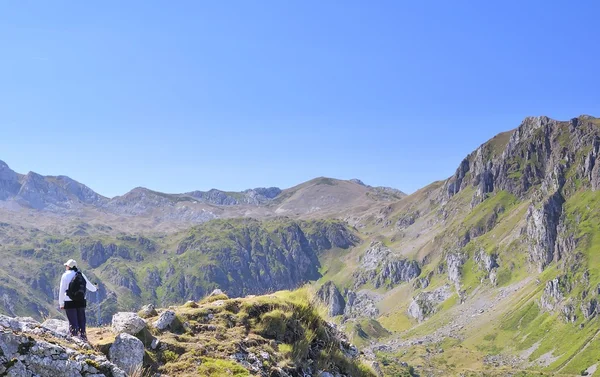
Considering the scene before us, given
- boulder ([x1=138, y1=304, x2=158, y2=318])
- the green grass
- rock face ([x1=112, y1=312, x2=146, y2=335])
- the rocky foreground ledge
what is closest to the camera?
the rocky foreground ledge

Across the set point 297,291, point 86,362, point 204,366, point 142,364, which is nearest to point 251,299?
point 297,291

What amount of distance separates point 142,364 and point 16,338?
11.5 ft

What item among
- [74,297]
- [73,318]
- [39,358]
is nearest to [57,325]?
[73,318]

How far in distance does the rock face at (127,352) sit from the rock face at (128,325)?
87cm

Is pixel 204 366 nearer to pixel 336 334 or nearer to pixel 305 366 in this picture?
pixel 305 366

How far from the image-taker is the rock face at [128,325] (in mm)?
14070

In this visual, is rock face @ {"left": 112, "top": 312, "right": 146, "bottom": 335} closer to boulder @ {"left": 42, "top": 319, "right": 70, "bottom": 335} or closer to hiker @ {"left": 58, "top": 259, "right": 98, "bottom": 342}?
hiker @ {"left": 58, "top": 259, "right": 98, "bottom": 342}

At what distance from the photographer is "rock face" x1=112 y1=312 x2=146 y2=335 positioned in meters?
14.1

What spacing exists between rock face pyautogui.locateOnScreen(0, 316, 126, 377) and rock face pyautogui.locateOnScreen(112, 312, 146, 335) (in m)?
2.69

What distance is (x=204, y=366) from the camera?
546 inches

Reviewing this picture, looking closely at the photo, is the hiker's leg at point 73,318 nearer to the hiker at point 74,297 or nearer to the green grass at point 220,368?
the hiker at point 74,297

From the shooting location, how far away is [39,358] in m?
10.5

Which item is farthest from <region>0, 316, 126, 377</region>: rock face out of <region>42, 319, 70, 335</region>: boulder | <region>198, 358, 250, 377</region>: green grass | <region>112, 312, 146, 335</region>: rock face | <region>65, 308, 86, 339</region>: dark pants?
<region>198, 358, 250, 377</region>: green grass

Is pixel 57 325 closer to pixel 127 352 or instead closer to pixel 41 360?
pixel 127 352
